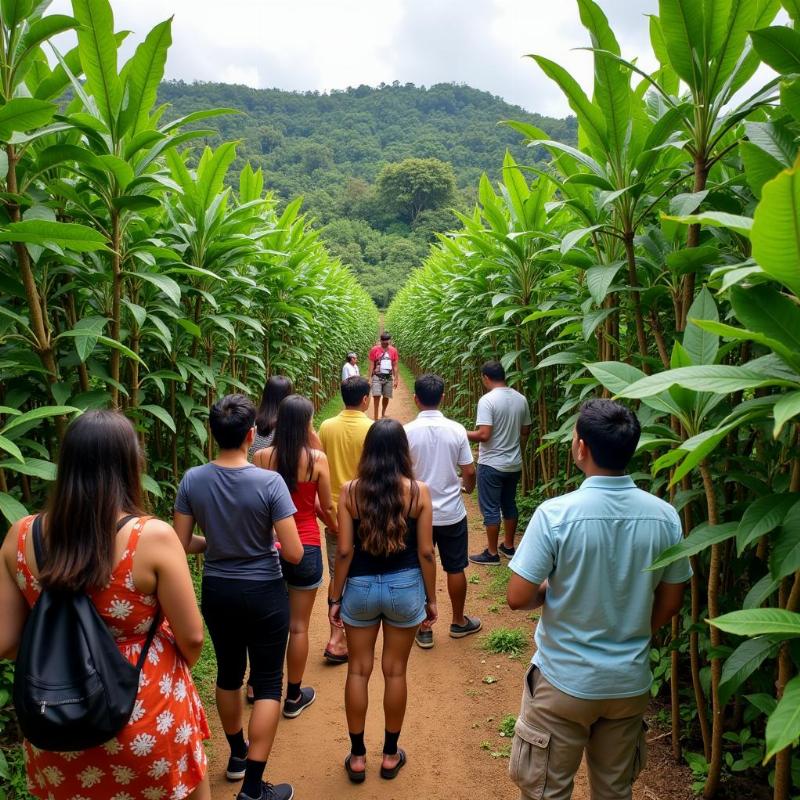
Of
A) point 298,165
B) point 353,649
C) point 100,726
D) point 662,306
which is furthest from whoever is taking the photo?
point 298,165

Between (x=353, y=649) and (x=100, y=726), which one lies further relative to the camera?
(x=353, y=649)

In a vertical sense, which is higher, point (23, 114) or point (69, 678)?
point (23, 114)

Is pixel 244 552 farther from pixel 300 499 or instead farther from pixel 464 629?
pixel 464 629

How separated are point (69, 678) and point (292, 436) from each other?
1809mm

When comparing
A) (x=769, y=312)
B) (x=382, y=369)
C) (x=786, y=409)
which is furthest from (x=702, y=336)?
(x=382, y=369)

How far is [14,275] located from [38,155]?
0.51 meters

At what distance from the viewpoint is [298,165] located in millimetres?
77000

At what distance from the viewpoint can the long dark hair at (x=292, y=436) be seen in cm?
322

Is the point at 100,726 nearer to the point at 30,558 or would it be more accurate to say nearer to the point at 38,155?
the point at 30,558

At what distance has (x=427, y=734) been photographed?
333cm

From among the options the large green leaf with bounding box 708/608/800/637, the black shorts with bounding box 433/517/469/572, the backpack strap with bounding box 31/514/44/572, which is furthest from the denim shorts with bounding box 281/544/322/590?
the large green leaf with bounding box 708/608/800/637

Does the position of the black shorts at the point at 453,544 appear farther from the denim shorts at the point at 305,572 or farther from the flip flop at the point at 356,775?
the flip flop at the point at 356,775

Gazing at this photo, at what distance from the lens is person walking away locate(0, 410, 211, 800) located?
162cm

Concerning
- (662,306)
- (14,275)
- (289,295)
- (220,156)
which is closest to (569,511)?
(662,306)
